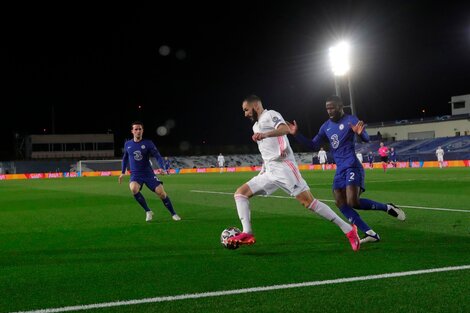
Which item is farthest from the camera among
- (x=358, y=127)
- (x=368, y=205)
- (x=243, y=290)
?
(x=368, y=205)

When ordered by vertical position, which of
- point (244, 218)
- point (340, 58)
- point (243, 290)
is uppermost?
point (340, 58)

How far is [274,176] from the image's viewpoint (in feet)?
24.7

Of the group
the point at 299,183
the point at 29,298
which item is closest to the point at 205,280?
the point at 29,298

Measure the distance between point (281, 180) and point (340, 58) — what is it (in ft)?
118

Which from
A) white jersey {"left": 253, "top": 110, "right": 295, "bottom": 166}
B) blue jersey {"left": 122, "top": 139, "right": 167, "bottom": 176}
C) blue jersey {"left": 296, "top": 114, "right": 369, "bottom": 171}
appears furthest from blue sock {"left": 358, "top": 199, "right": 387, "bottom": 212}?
blue jersey {"left": 122, "top": 139, "right": 167, "bottom": 176}

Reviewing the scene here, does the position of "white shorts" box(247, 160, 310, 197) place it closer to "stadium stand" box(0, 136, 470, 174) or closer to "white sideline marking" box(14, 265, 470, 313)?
"white sideline marking" box(14, 265, 470, 313)

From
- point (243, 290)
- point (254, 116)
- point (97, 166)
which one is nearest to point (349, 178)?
point (254, 116)

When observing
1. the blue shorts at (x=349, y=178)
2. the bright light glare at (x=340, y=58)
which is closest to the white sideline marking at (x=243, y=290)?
the blue shorts at (x=349, y=178)

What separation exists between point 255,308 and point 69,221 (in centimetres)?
869

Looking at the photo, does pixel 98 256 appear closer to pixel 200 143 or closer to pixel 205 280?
pixel 205 280

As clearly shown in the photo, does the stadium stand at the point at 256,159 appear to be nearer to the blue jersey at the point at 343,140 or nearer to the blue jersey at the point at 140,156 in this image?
the blue jersey at the point at 140,156

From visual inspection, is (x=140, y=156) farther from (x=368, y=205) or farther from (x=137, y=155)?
(x=368, y=205)

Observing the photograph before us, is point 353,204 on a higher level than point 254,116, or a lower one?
lower

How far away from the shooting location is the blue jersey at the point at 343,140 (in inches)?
327
